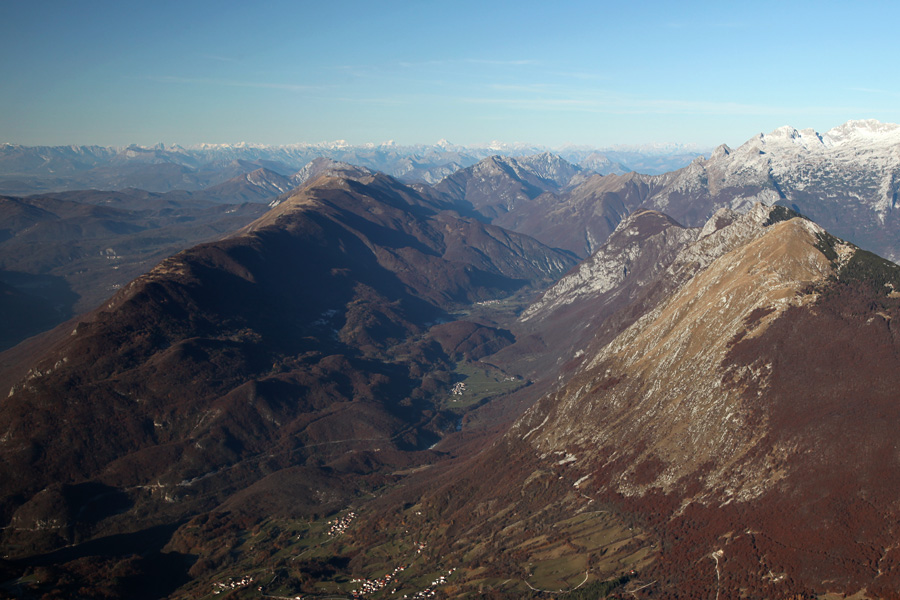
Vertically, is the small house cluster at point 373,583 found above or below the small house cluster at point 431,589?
below

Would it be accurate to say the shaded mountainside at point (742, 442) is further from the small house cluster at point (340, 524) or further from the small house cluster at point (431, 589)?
the small house cluster at point (340, 524)

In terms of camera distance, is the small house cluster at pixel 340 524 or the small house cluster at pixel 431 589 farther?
the small house cluster at pixel 340 524

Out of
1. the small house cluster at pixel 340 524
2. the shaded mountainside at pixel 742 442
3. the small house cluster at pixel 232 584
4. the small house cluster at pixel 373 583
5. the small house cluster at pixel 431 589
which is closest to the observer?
the shaded mountainside at pixel 742 442

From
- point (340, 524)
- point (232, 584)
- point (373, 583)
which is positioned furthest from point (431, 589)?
point (340, 524)

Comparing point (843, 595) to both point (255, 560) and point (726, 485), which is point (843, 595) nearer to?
point (726, 485)

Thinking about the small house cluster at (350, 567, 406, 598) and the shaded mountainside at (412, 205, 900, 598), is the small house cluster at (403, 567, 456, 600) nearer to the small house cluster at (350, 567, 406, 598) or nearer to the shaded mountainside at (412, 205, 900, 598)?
the small house cluster at (350, 567, 406, 598)

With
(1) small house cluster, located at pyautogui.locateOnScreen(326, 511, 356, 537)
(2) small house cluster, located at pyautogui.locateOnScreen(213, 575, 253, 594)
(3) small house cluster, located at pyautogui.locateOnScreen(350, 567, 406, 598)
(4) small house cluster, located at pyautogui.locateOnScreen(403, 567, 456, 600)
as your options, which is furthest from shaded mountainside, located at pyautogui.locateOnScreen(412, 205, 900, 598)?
(2) small house cluster, located at pyautogui.locateOnScreen(213, 575, 253, 594)

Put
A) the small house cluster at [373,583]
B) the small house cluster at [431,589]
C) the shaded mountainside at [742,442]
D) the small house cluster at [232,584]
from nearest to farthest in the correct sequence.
Answer: 1. the shaded mountainside at [742,442]
2. the small house cluster at [431,589]
3. the small house cluster at [373,583]
4. the small house cluster at [232,584]

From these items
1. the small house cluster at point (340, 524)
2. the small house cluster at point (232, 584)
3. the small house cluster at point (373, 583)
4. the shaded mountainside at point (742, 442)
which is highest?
the shaded mountainside at point (742, 442)

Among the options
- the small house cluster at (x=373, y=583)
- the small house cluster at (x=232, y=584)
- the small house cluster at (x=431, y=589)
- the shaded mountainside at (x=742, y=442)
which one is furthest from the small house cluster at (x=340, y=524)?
the small house cluster at (x=431, y=589)

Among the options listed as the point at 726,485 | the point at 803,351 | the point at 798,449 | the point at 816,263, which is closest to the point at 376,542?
the point at 726,485
